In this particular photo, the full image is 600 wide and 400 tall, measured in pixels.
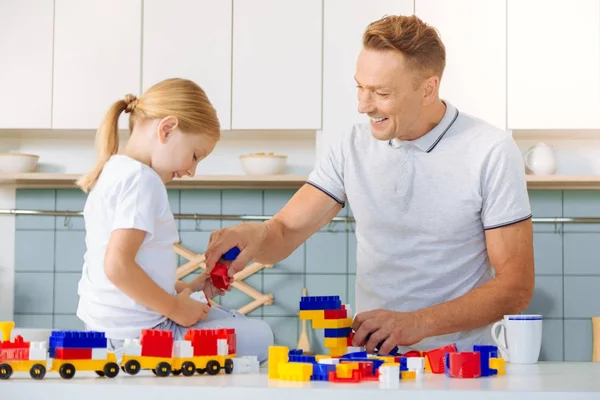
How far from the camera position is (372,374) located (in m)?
1.05

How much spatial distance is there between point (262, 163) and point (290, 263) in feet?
1.38

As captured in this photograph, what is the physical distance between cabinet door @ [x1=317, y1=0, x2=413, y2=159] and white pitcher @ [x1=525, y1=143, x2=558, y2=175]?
586 millimetres

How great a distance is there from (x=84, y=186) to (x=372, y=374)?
2.68ft

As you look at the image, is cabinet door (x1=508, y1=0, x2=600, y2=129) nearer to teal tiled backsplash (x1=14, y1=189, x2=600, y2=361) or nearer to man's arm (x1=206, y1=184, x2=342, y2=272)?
teal tiled backsplash (x1=14, y1=189, x2=600, y2=361)

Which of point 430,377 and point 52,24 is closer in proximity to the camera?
point 430,377

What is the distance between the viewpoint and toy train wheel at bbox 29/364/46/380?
39.0 inches

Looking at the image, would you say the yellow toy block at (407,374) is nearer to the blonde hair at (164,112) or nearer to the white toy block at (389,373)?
the white toy block at (389,373)

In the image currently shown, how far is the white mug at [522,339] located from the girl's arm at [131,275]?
571 millimetres

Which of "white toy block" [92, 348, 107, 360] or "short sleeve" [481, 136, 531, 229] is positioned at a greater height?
"short sleeve" [481, 136, 531, 229]

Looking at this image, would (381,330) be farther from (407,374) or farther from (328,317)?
(407,374)

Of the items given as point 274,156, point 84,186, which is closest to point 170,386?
point 84,186

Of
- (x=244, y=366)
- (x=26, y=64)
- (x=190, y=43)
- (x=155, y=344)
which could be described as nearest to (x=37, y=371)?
(x=155, y=344)

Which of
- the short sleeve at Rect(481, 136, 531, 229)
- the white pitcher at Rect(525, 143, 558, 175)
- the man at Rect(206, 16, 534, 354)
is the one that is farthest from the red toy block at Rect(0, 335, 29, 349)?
the white pitcher at Rect(525, 143, 558, 175)

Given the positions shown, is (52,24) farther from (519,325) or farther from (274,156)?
(519,325)
